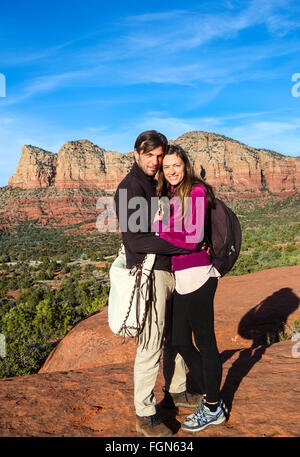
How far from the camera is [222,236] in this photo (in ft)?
8.95

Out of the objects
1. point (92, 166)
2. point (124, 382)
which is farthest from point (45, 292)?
point (92, 166)

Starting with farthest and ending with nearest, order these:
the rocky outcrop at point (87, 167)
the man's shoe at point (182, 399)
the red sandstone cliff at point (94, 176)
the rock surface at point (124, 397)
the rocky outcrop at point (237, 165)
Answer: the rocky outcrop at point (87, 167) → the rocky outcrop at point (237, 165) → the red sandstone cliff at point (94, 176) → the man's shoe at point (182, 399) → the rock surface at point (124, 397)

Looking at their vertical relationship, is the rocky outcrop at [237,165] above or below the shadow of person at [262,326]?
above

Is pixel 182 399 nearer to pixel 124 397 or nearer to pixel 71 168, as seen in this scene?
pixel 124 397

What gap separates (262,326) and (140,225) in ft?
17.0

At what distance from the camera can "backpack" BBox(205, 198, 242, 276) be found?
8.95 feet

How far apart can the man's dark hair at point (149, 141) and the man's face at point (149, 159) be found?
0.09ft

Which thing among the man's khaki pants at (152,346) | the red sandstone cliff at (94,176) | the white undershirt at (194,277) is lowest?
the man's khaki pants at (152,346)

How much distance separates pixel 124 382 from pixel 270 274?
789 cm

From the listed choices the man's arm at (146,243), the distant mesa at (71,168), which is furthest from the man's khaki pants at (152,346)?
the distant mesa at (71,168)

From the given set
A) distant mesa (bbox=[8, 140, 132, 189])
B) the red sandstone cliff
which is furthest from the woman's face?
distant mesa (bbox=[8, 140, 132, 189])

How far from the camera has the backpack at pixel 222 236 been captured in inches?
107

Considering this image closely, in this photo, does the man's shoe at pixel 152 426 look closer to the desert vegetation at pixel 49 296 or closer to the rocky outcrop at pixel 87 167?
the desert vegetation at pixel 49 296

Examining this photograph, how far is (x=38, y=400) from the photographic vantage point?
12.0ft
